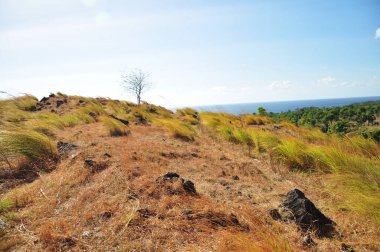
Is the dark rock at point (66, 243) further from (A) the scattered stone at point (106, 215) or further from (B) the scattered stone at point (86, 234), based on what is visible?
(A) the scattered stone at point (106, 215)

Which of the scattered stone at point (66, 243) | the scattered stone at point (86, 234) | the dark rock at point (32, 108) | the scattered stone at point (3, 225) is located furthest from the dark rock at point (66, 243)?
the dark rock at point (32, 108)

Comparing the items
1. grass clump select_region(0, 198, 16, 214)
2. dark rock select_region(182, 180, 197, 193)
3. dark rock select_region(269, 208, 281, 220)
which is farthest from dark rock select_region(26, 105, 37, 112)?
dark rock select_region(269, 208, 281, 220)

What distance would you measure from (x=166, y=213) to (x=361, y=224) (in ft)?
6.33

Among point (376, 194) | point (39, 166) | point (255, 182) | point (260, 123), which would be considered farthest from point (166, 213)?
point (260, 123)

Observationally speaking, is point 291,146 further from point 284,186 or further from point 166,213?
point 166,213

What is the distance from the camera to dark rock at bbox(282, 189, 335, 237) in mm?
A: 2828

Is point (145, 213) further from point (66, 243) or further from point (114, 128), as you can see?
point (114, 128)

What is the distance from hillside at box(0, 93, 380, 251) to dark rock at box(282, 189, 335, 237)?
0.01 metres

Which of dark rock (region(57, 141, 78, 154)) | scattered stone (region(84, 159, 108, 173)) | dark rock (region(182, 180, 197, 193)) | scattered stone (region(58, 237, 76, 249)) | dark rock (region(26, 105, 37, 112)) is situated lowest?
scattered stone (region(58, 237, 76, 249))

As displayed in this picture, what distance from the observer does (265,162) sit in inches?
221

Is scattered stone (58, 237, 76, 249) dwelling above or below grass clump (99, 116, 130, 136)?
below

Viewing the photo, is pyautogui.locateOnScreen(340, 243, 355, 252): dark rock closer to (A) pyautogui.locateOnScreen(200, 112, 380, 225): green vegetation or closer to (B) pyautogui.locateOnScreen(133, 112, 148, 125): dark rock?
(A) pyautogui.locateOnScreen(200, 112, 380, 225): green vegetation

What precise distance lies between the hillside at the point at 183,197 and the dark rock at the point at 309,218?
11 mm

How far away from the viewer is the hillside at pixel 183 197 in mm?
2566
